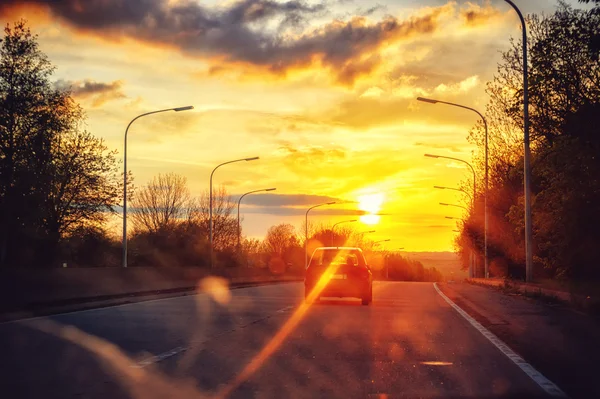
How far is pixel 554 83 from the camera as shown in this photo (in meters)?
33.7

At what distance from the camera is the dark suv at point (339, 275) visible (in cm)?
2339

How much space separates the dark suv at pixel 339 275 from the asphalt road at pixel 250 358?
503 centimetres

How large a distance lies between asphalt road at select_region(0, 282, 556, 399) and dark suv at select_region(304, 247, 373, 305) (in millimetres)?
5031

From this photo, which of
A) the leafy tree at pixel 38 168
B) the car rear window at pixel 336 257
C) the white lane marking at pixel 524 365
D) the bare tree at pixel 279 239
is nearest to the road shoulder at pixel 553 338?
the white lane marking at pixel 524 365

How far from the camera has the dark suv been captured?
23391 mm

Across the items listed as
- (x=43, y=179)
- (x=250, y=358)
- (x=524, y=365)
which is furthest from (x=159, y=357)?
(x=43, y=179)

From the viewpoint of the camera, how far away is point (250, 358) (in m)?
10.7

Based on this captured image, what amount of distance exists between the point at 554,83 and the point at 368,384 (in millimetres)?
27832

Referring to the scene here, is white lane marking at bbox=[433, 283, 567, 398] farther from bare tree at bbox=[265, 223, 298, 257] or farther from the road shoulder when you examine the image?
bare tree at bbox=[265, 223, 298, 257]

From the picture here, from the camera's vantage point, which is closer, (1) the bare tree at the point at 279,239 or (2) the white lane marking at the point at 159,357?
(2) the white lane marking at the point at 159,357

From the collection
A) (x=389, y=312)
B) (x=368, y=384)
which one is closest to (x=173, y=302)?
(x=389, y=312)

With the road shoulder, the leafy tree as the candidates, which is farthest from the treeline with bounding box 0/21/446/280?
the road shoulder

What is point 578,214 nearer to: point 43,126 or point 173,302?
point 173,302

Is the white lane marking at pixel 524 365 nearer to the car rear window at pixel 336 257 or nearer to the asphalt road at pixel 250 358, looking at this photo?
the asphalt road at pixel 250 358
